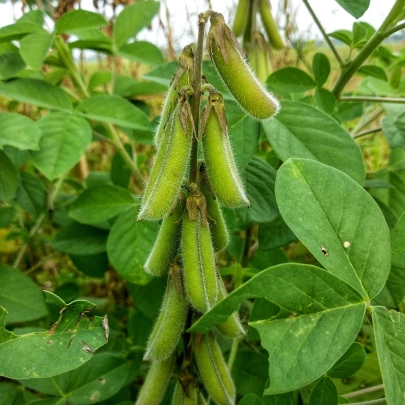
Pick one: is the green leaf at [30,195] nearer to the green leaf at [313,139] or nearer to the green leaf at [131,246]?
the green leaf at [131,246]

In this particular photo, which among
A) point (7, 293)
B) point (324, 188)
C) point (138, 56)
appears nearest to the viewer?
point (324, 188)

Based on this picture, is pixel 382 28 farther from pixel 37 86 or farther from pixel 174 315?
pixel 37 86

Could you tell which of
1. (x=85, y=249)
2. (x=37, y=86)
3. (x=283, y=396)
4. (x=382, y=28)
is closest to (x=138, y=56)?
(x=37, y=86)

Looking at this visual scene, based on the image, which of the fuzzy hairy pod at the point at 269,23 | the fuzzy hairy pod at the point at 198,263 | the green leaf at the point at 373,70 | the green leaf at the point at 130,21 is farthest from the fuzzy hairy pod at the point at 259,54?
the fuzzy hairy pod at the point at 198,263

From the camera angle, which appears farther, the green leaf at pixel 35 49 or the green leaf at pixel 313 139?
the green leaf at pixel 35 49

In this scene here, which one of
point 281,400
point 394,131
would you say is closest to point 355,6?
point 394,131

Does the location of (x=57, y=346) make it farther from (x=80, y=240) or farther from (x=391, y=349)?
(x=80, y=240)
